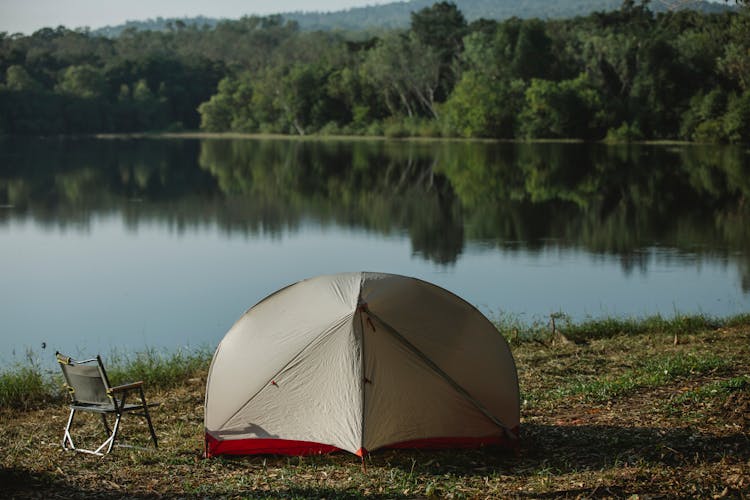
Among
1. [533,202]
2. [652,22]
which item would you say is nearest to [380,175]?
[533,202]

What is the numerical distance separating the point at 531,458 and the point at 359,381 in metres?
1.39

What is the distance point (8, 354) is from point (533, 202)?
22129 mm

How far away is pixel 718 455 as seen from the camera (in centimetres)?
664

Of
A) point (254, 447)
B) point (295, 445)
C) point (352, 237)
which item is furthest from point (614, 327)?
point (352, 237)

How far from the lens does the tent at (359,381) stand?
713 centimetres

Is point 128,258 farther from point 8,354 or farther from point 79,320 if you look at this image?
point 8,354

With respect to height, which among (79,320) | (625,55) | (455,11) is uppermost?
(455,11)

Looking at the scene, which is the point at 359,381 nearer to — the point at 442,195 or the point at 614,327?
the point at 614,327

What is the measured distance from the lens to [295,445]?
23.6 ft

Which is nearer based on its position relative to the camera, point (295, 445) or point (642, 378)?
point (295, 445)

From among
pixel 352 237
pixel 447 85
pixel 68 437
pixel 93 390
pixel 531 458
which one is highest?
pixel 447 85

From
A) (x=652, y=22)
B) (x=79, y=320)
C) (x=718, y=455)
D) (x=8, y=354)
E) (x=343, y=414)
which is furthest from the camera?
(x=652, y=22)

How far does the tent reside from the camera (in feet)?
23.4

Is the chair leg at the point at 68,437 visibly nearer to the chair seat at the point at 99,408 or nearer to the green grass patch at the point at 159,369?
the chair seat at the point at 99,408
